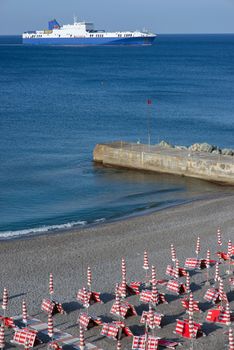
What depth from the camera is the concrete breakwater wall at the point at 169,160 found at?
3925 centimetres

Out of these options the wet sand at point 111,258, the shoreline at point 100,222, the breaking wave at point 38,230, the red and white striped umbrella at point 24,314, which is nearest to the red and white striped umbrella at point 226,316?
the wet sand at point 111,258

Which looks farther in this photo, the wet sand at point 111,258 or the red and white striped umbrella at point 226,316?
the wet sand at point 111,258

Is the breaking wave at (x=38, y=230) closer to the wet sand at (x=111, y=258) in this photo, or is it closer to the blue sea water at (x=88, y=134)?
the blue sea water at (x=88, y=134)

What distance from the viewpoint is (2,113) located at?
235 feet

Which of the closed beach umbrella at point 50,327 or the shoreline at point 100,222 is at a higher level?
the closed beach umbrella at point 50,327

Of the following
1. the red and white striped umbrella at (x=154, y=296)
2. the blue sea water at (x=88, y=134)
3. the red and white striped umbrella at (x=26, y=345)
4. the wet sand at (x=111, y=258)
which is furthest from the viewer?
the blue sea water at (x=88, y=134)

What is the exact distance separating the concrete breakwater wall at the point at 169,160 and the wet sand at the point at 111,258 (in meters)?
5.21

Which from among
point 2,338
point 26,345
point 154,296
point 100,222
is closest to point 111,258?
point 154,296

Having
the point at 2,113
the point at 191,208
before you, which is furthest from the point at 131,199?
the point at 2,113

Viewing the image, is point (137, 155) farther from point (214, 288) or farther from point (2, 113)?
point (2, 113)

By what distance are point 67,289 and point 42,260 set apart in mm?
3385

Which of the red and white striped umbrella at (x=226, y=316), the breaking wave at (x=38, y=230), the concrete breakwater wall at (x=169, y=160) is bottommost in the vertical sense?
the breaking wave at (x=38, y=230)

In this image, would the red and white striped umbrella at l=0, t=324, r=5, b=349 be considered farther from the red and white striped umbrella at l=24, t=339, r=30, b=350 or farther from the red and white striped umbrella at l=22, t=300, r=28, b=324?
the red and white striped umbrella at l=22, t=300, r=28, b=324

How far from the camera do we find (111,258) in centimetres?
2522
